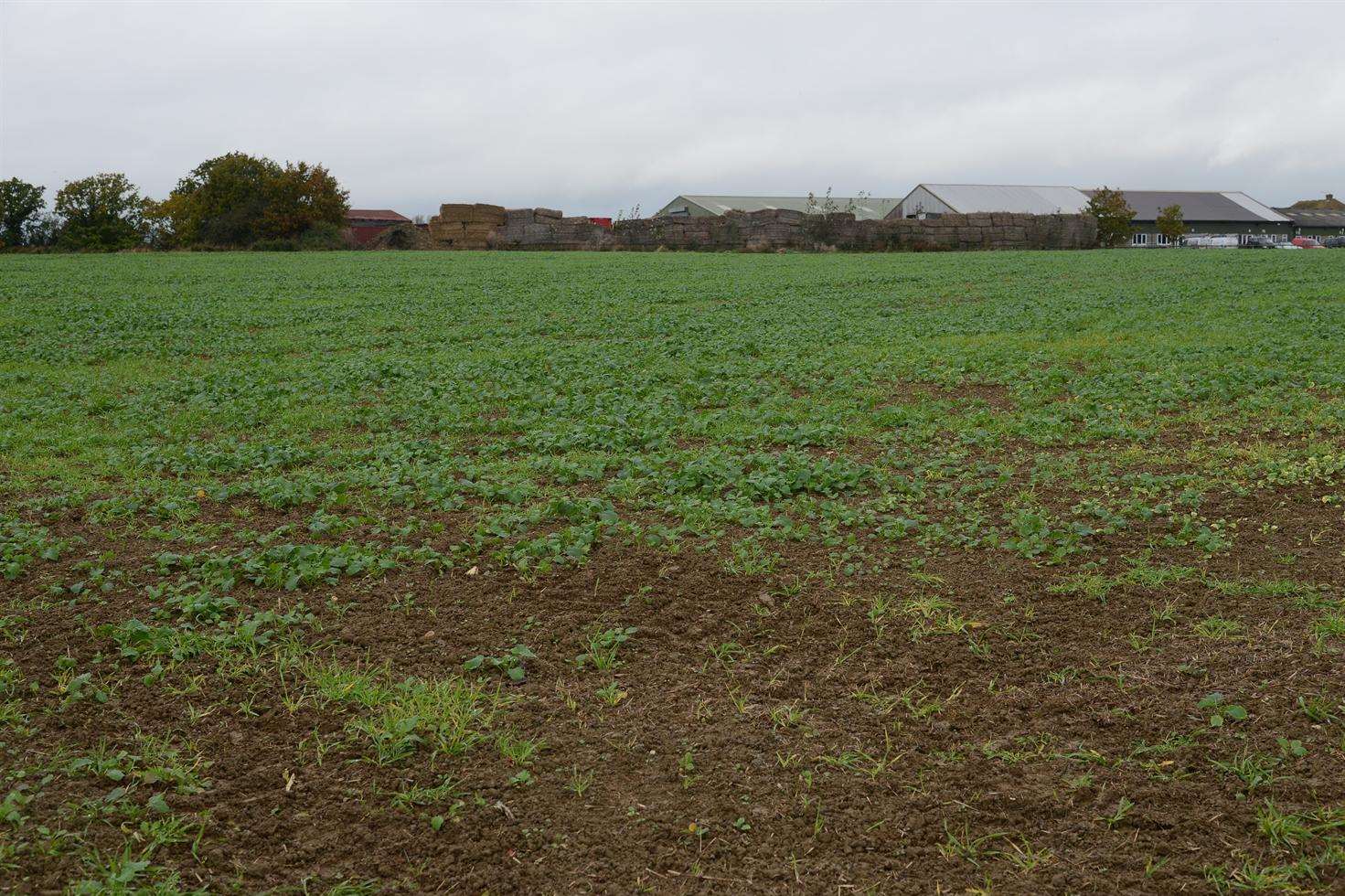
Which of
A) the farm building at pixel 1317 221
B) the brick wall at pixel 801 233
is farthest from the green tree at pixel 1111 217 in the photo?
the farm building at pixel 1317 221

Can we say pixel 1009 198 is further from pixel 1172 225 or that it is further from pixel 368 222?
pixel 368 222

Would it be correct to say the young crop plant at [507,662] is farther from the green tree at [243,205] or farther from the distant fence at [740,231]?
the green tree at [243,205]

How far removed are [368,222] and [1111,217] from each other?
5814 centimetres

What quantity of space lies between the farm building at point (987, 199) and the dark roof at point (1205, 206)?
1432 centimetres

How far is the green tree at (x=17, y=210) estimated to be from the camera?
45.3 m

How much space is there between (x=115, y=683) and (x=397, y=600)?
142 cm

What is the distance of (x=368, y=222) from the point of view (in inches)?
3236

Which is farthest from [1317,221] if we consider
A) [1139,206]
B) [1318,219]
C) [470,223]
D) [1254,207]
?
[470,223]

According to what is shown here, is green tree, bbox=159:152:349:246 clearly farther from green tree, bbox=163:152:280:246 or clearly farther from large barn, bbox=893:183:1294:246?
large barn, bbox=893:183:1294:246

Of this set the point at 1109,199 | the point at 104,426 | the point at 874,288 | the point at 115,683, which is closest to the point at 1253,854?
the point at 115,683

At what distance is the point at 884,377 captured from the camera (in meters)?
12.2

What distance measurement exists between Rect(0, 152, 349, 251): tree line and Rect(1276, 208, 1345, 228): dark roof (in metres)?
93.8

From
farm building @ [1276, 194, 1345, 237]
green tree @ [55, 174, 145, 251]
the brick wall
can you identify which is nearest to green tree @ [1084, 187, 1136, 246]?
the brick wall

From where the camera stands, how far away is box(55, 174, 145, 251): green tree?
4566 cm
